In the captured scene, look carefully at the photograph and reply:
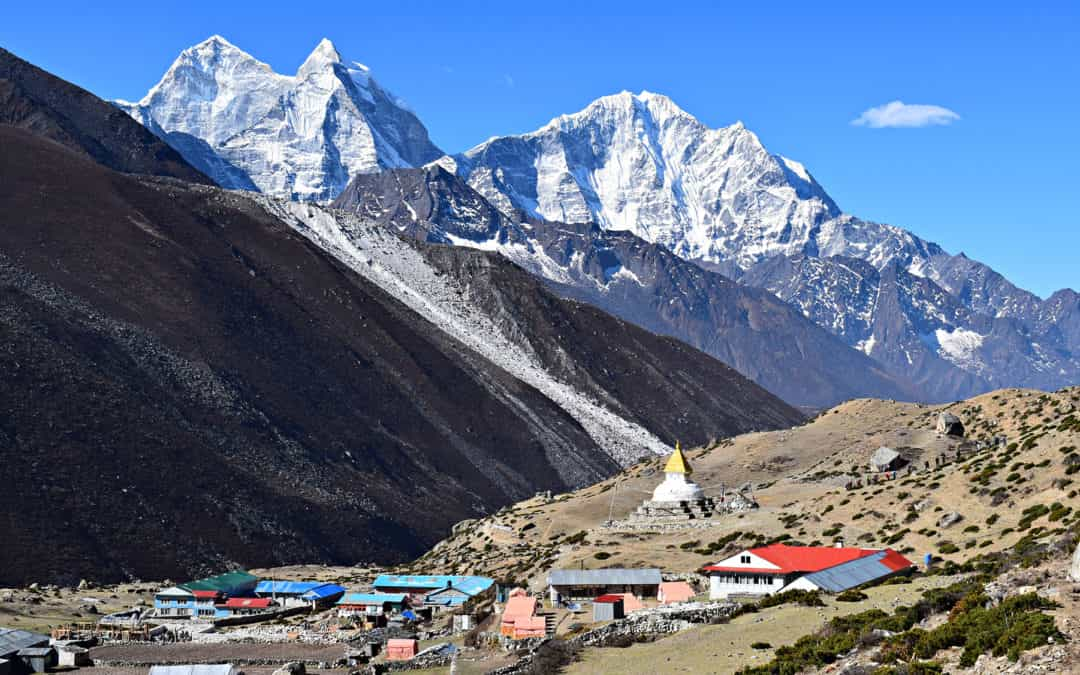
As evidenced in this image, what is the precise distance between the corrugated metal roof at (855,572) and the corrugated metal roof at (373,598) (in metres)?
33.5

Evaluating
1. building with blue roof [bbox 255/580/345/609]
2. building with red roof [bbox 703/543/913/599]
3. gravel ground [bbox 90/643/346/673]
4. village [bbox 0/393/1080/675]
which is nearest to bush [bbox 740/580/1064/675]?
village [bbox 0/393/1080/675]

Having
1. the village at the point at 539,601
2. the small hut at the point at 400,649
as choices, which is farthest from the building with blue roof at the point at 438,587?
the small hut at the point at 400,649

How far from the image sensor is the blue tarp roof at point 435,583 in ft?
286

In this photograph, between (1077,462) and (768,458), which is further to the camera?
(768,458)

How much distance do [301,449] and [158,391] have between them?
1986 centimetres

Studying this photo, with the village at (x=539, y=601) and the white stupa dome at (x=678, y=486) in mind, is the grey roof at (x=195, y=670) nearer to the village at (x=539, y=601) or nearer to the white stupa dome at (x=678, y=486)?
the village at (x=539, y=601)

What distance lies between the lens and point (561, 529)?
110m

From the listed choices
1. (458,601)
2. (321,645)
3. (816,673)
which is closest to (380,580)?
(458,601)

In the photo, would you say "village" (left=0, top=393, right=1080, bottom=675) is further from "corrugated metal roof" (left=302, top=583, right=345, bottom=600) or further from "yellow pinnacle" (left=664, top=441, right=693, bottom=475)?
"corrugated metal roof" (left=302, top=583, right=345, bottom=600)

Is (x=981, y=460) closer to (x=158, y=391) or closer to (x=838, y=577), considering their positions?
(x=838, y=577)

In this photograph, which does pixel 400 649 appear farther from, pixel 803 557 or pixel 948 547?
pixel 948 547

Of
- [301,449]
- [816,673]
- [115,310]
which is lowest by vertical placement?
[816,673]

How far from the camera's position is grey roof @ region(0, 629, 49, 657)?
67.8 m

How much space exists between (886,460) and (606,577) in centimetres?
3995
